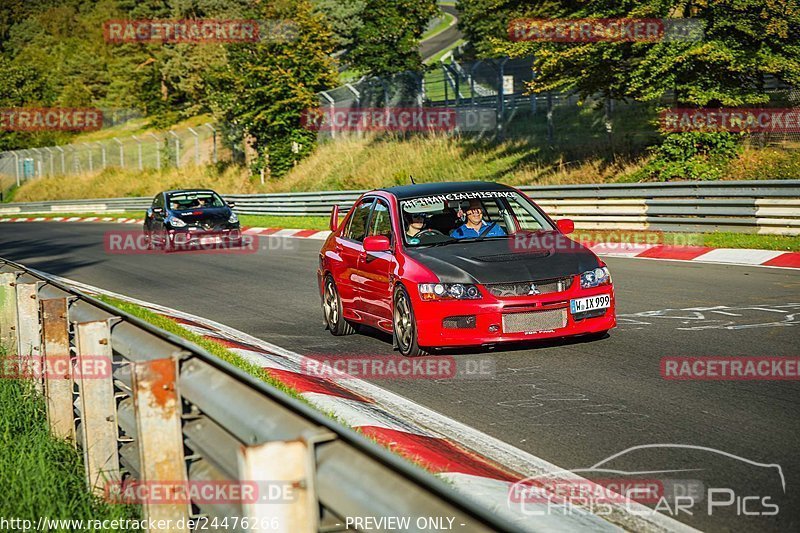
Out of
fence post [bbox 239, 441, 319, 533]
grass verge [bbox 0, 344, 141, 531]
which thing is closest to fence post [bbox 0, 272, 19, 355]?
grass verge [bbox 0, 344, 141, 531]

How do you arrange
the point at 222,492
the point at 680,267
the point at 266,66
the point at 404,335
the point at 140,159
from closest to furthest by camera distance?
the point at 222,492
the point at 404,335
the point at 680,267
the point at 266,66
the point at 140,159

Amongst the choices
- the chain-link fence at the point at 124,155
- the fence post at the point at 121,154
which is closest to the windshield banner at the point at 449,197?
the chain-link fence at the point at 124,155

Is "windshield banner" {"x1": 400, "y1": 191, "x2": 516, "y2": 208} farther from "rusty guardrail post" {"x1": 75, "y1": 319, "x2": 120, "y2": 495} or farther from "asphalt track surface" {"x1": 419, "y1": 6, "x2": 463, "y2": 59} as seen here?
"asphalt track surface" {"x1": 419, "y1": 6, "x2": 463, "y2": 59}

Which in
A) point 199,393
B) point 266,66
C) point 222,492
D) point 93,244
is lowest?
point 93,244

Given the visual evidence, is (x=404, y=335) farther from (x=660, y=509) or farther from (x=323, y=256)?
(x=660, y=509)

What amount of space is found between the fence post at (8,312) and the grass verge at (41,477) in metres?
1.65

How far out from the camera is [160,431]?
157 inches

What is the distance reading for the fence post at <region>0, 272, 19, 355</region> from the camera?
8.40 m

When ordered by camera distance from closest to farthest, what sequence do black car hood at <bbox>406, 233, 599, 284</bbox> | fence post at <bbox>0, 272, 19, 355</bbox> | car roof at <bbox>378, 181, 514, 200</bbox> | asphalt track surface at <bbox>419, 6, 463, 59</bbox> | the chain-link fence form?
fence post at <bbox>0, 272, 19, 355</bbox> < black car hood at <bbox>406, 233, 599, 284</bbox> < car roof at <bbox>378, 181, 514, 200</bbox> < the chain-link fence < asphalt track surface at <bbox>419, 6, 463, 59</bbox>

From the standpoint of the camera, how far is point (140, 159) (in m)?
67.5

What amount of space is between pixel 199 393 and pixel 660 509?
2447 mm

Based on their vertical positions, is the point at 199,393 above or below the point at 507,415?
above

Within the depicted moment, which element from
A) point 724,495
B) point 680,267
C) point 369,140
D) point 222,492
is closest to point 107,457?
point 222,492

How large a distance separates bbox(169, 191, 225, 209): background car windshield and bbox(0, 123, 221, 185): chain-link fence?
2515cm
